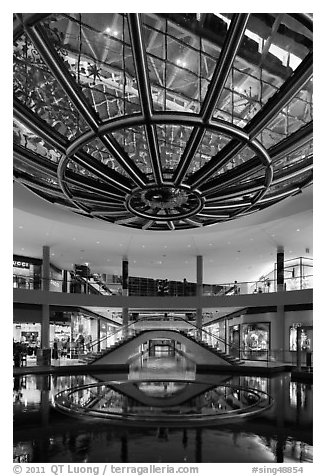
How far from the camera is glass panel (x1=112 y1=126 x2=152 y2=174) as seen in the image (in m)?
15.6

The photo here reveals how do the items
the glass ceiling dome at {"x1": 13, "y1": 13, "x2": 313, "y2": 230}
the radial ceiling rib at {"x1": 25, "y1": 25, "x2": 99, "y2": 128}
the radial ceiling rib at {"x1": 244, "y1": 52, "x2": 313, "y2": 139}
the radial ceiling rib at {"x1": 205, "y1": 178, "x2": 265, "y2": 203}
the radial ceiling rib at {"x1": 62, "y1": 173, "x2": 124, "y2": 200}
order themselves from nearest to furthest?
the radial ceiling rib at {"x1": 25, "y1": 25, "x2": 99, "y2": 128}, the radial ceiling rib at {"x1": 244, "y1": 52, "x2": 313, "y2": 139}, the glass ceiling dome at {"x1": 13, "y1": 13, "x2": 313, "y2": 230}, the radial ceiling rib at {"x1": 62, "y1": 173, "x2": 124, "y2": 200}, the radial ceiling rib at {"x1": 205, "y1": 178, "x2": 265, "y2": 203}

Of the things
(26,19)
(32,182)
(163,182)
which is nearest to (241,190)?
(163,182)

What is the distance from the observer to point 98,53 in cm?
1148

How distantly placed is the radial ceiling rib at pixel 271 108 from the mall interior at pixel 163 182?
0.13 ft

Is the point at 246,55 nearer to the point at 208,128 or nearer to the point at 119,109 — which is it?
the point at 208,128

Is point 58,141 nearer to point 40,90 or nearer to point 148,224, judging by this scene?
point 40,90

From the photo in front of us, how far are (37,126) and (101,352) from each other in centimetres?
1874

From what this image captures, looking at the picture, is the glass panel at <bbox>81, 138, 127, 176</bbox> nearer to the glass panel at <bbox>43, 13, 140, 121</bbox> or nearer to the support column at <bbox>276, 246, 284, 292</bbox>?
the glass panel at <bbox>43, 13, 140, 121</bbox>

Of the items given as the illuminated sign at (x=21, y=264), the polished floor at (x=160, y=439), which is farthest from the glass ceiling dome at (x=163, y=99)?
the illuminated sign at (x=21, y=264)

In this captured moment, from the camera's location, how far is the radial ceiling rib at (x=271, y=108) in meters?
9.14

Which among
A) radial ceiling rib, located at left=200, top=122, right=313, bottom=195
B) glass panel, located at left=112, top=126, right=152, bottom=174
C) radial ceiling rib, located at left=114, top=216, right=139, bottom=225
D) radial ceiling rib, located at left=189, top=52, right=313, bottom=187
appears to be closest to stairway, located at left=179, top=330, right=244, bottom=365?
radial ceiling rib, located at left=114, top=216, right=139, bottom=225

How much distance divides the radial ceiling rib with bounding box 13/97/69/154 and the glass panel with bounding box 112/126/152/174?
341 cm

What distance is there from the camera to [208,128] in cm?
1073
